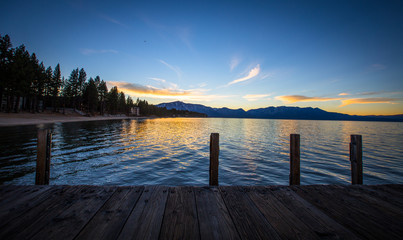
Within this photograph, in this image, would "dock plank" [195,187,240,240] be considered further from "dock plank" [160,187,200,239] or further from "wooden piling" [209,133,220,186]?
"wooden piling" [209,133,220,186]

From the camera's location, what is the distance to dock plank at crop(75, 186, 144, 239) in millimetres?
2368

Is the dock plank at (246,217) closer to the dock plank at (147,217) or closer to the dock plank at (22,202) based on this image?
the dock plank at (147,217)

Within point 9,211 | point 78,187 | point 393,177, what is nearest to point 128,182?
point 78,187

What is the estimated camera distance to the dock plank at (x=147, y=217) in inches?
93.8

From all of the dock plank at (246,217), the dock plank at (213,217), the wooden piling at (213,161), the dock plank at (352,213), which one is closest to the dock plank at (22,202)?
the dock plank at (213,217)

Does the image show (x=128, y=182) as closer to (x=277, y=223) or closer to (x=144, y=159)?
(x=144, y=159)

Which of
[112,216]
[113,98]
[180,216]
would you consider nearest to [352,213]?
[180,216]

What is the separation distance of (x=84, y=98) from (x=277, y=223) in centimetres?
10411

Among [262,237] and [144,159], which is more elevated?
[262,237]

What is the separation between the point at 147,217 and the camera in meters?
2.85

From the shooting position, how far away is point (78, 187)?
4066 mm

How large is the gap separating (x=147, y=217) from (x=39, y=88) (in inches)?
3373

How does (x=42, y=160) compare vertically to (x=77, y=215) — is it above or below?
above

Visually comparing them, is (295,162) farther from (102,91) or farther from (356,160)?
(102,91)
